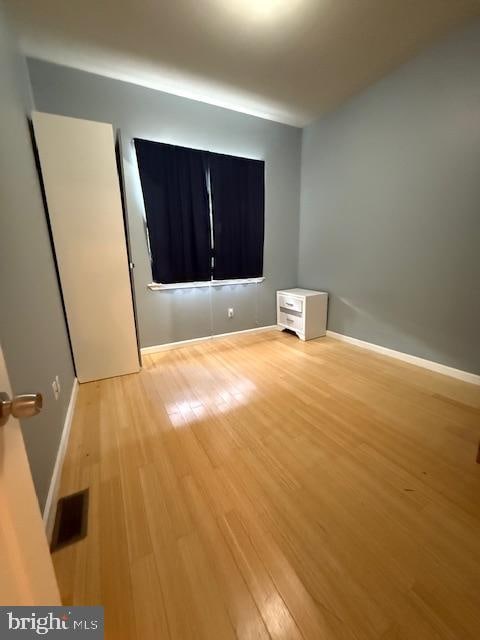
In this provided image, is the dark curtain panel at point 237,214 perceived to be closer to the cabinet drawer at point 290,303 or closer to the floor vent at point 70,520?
the cabinet drawer at point 290,303

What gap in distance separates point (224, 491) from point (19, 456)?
1.00 metres

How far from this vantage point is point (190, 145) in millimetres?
2863

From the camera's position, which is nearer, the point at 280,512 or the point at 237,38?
the point at 280,512

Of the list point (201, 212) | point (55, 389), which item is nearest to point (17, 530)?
point (55, 389)

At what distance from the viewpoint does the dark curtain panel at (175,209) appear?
2.67 meters

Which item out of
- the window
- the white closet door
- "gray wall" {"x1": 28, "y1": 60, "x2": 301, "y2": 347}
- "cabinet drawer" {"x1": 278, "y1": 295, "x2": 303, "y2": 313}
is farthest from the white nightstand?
the white closet door

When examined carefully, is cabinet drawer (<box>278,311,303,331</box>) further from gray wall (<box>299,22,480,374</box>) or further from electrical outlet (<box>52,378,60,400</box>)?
electrical outlet (<box>52,378,60,400</box>)

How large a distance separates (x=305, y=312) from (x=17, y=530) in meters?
3.07

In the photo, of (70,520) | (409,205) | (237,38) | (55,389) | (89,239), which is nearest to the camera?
(70,520)

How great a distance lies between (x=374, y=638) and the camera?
0.79m

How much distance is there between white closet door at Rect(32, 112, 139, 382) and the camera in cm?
202

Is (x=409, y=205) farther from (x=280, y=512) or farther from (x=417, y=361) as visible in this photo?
(x=280, y=512)

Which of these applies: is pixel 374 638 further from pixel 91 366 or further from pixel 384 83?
pixel 384 83

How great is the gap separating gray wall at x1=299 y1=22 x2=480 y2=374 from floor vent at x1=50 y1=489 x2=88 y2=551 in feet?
9.40
